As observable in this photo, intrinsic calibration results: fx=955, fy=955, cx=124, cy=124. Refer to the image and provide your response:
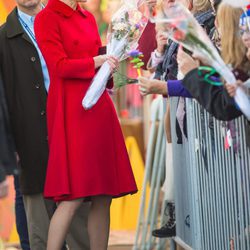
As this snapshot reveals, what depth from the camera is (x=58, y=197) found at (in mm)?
6168

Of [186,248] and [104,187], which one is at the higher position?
[104,187]

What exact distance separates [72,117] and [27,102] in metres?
0.93

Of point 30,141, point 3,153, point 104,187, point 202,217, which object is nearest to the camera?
point 3,153

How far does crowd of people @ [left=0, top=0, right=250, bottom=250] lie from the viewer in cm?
610

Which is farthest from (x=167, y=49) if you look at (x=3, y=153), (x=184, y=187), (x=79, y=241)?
(x=3, y=153)

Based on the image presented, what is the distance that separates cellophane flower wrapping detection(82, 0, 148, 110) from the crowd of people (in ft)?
0.23

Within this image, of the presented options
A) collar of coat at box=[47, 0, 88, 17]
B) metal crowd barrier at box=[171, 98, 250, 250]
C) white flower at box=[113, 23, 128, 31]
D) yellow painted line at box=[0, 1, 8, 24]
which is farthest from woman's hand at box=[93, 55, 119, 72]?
yellow painted line at box=[0, 1, 8, 24]

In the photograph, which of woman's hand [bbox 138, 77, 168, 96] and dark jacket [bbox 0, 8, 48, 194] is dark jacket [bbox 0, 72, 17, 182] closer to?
woman's hand [bbox 138, 77, 168, 96]

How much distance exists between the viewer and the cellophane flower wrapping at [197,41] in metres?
4.47

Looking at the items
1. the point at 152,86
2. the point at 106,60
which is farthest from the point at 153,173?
the point at 152,86

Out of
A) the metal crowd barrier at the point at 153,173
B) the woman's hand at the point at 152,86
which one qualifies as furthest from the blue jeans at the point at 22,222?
the woman's hand at the point at 152,86

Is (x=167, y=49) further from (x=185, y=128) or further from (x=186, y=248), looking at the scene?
(x=186, y=248)

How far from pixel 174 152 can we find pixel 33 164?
3.67 ft

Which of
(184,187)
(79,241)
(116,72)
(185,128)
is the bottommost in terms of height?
(79,241)
